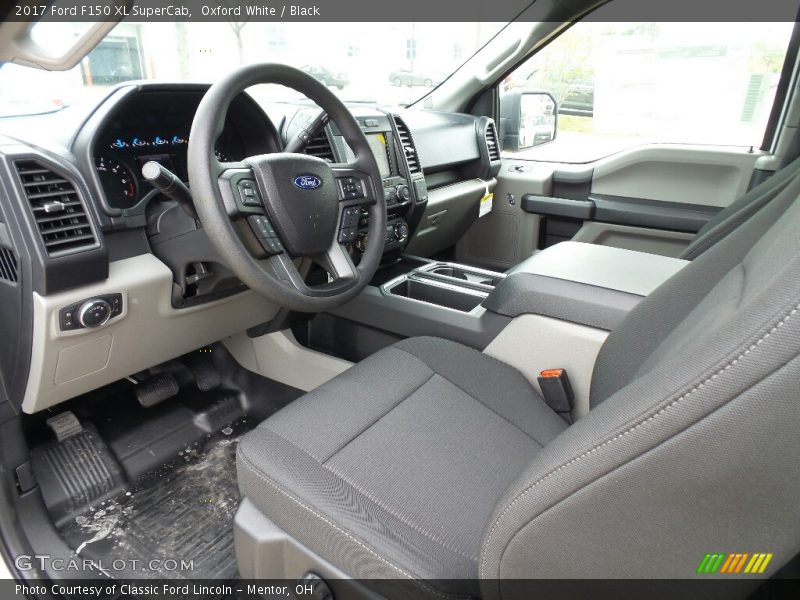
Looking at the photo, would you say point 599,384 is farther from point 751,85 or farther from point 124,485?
point 751,85

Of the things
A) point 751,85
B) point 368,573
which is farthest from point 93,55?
point 751,85

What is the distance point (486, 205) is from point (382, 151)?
30.0 inches

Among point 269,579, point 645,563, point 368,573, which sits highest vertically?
point 645,563

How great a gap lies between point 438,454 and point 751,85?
202cm

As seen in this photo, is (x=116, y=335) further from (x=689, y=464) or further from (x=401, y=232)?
(x=689, y=464)

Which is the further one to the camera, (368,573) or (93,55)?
(93,55)

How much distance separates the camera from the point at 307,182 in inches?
45.1

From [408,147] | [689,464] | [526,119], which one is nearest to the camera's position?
[689,464]

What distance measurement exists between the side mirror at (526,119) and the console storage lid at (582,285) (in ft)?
4.51

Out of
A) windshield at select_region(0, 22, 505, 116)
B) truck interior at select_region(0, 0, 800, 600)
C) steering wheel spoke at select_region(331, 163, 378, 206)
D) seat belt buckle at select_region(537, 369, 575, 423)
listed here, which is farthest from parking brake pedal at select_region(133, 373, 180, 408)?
A: seat belt buckle at select_region(537, 369, 575, 423)

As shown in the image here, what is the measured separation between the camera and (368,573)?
2.63 ft

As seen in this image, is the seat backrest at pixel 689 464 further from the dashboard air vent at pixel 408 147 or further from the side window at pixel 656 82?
the side window at pixel 656 82

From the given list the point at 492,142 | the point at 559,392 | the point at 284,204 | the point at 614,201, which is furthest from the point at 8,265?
the point at 614,201

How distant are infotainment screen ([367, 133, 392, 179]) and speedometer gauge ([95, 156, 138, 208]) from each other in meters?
0.84
